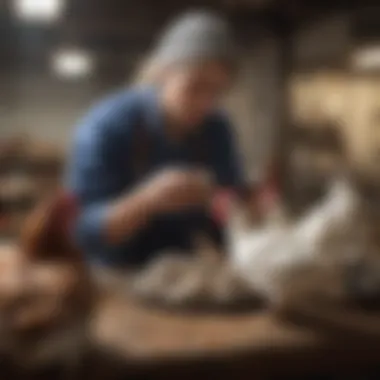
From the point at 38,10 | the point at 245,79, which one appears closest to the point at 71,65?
the point at 38,10

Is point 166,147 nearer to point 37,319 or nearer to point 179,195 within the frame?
point 179,195

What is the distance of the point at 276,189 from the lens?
85 cm

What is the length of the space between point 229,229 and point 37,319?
215 mm

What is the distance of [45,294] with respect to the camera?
2.48 feet

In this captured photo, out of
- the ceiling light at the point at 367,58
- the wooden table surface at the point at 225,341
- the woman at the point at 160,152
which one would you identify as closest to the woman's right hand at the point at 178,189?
Answer: the woman at the point at 160,152

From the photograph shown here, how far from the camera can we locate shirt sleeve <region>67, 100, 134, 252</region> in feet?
2.61

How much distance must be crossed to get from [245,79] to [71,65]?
→ 0.17 meters

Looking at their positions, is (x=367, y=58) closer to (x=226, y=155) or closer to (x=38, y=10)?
(x=226, y=155)

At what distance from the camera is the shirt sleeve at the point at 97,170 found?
31.3 inches

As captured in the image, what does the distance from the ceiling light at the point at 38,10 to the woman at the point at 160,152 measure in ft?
0.32

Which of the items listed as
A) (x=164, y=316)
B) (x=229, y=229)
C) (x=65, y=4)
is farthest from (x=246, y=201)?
(x=65, y=4)

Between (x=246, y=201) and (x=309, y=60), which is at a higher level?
(x=309, y=60)

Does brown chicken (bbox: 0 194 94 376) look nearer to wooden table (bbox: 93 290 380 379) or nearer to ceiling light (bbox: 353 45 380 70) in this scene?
wooden table (bbox: 93 290 380 379)

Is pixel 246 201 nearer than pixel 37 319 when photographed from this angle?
No
